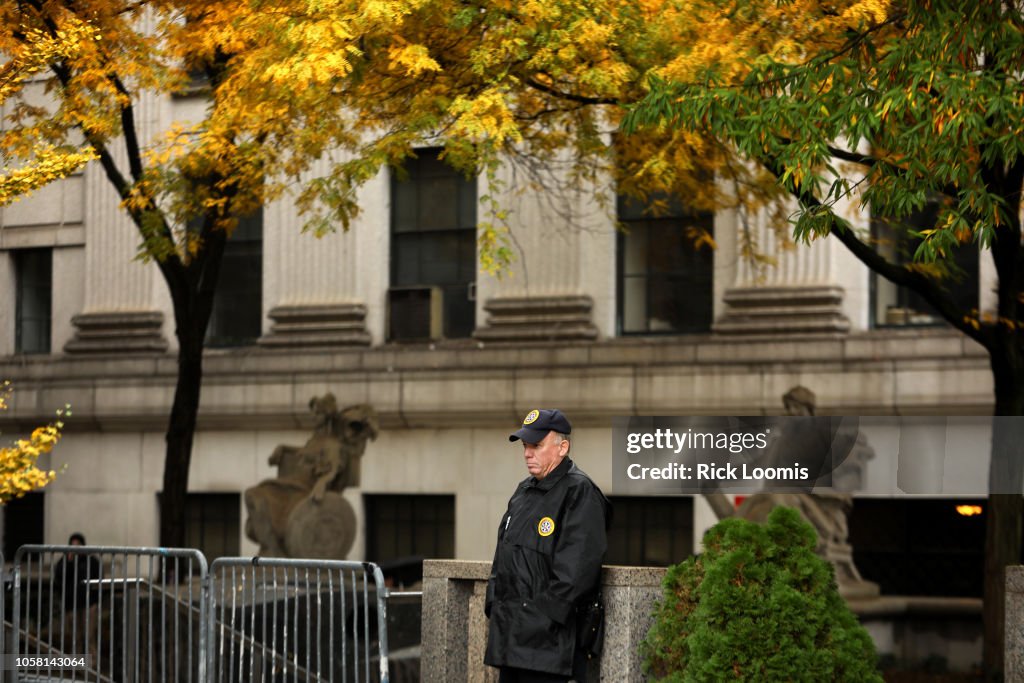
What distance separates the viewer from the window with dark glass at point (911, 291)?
60.5 feet

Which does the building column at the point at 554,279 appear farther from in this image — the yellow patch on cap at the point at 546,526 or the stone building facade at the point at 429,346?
the yellow patch on cap at the point at 546,526

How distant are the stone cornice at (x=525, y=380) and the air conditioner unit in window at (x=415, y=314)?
0.99ft

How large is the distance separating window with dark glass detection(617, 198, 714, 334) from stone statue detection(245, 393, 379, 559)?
3.96 metres

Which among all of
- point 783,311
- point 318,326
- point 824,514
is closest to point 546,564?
point 824,514

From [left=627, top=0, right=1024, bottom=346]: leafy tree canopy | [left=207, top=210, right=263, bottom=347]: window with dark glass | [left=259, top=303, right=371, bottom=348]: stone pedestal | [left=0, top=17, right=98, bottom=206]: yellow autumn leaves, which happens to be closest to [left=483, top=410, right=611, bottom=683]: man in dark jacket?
[left=627, top=0, right=1024, bottom=346]: leafy tree canopy

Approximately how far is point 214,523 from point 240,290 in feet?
11.4

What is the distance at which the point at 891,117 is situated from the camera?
35.0 ft

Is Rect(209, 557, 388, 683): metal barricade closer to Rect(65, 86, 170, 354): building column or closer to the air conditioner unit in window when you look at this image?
the air conditioner unit in window

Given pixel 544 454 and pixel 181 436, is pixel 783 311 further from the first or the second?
pixel 544 454

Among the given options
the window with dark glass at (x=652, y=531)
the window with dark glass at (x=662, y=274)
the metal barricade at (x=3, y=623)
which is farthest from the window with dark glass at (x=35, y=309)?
the metal barricade at (x=3, y=623)

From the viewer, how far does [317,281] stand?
2212 centimetres

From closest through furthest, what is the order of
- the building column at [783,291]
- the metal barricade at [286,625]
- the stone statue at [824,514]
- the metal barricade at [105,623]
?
the metal barricade at [286,625]
the metal barricade at [105,623]
the stone statue at [824,514]
the building column at [783,291]

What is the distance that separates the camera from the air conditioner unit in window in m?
21.5

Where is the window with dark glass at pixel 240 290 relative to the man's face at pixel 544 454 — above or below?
above
